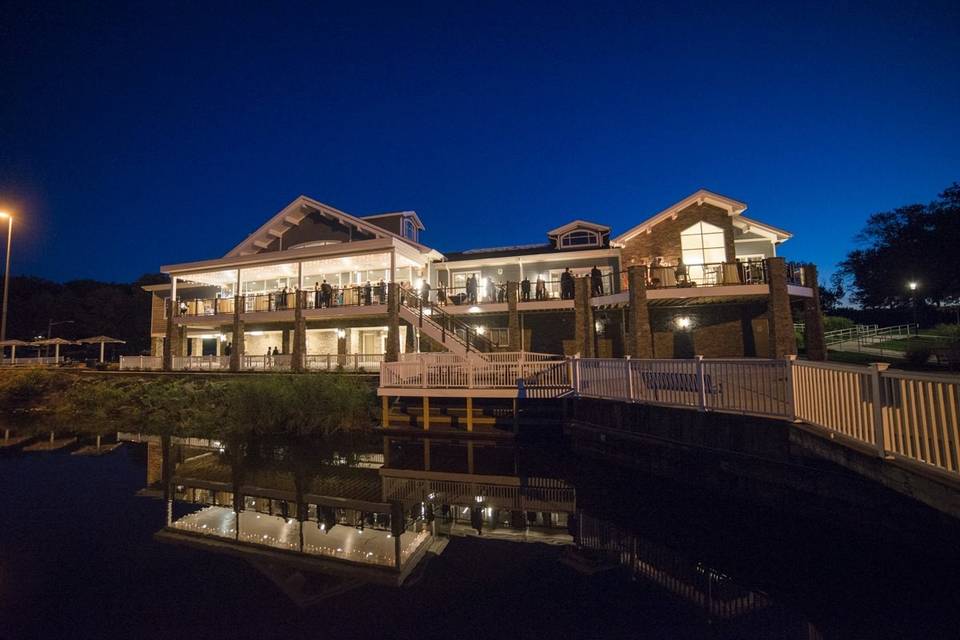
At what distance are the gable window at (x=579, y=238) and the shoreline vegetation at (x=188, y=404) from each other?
12807 millimetres

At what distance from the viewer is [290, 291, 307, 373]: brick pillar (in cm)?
2138

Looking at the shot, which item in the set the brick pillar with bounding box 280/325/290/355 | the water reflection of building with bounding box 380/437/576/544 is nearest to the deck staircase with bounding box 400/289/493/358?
the water reflection of building with bounding box 380/437/576/544

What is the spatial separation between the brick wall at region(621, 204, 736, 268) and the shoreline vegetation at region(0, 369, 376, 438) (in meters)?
13.4

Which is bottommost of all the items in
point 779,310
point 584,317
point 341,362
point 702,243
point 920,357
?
point 920,357

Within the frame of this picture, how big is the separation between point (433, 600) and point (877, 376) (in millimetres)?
5887

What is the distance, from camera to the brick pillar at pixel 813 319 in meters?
17.6

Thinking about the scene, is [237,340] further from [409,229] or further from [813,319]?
[813,319]

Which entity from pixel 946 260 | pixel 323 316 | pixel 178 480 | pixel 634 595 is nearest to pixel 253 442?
pixel 178 480

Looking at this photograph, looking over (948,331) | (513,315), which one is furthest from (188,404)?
(948,331)

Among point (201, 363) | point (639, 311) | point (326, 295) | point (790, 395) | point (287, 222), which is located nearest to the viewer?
point (790, 395)

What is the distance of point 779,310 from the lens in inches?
666

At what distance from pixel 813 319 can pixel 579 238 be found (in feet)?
35.6

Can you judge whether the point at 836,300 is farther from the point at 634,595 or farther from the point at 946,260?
the point at 634,595

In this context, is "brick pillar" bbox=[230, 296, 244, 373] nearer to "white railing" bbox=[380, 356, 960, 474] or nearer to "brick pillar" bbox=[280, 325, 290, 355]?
"brick pillar" bbox=[280, 325, 290, 355]
